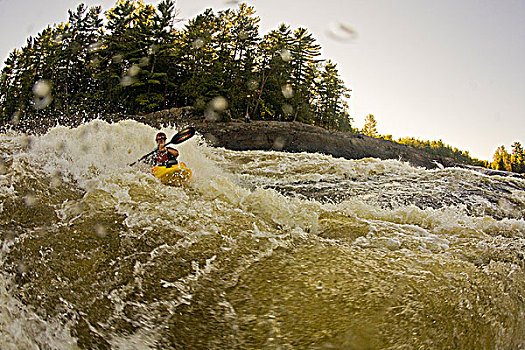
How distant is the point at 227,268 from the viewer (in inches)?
131

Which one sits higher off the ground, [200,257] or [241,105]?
[241,105]

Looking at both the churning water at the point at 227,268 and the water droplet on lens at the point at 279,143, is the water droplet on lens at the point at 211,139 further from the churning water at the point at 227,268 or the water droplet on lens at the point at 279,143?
the churning water at the point at 227,268

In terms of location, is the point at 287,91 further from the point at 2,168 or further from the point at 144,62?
the point at 2,168

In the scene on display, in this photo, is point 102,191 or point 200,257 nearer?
point 200,257

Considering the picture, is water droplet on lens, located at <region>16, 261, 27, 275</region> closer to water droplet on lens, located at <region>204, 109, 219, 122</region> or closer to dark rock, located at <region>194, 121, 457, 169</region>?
dark rock, located at <region>194, 121, 457, 169</region>

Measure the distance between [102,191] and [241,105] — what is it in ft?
74.0

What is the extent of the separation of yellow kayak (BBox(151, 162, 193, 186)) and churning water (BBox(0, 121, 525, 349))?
0.25 meters

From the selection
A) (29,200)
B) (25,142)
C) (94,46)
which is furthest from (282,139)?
(94,46)

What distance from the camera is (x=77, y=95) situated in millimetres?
26859

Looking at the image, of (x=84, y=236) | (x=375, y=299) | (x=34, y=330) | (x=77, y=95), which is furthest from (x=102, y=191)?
(x=77, y=95)

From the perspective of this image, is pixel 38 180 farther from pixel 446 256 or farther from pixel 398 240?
pixel 446 256

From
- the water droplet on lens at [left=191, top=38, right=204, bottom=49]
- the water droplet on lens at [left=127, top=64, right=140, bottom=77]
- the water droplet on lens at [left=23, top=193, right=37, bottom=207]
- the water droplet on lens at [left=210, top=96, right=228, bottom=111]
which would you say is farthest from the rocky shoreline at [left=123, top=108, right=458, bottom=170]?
the water droplet on lens at [left=23, top=193, right=37, bottom=207]

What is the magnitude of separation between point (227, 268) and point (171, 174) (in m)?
3.16

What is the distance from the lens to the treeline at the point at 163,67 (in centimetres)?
2370
